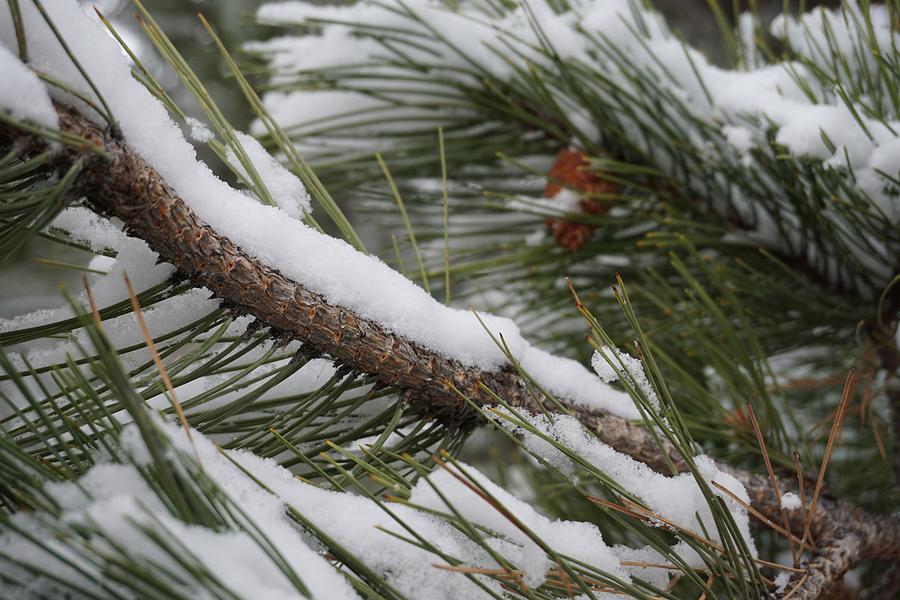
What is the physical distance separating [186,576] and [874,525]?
53 cm

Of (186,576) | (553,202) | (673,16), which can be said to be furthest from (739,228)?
(673,16)

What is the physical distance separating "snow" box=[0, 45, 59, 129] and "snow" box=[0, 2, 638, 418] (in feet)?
0.09

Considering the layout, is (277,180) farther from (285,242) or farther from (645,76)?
(645,76)

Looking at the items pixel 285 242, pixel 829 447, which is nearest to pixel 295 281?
pixel 285 242

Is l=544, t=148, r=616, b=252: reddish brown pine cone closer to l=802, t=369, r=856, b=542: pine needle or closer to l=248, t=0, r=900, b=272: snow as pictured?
l=248, t=0, r=900, b=272: snow

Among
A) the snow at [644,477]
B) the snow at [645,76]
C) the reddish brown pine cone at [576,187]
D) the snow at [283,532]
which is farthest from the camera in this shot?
the reddish brown pine cone at [576,187]

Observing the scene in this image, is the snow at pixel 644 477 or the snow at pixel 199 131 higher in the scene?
the snow at pixel 199 131

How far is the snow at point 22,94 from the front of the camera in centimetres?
33

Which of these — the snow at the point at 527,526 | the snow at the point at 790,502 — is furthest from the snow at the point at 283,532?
the snow at the point at 790,502

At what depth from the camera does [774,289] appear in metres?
0.72

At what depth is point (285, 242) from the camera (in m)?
0.44

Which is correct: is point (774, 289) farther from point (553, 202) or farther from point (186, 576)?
point (186, 576)

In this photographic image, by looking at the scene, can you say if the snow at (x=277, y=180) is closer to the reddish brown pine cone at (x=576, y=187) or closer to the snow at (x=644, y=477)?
the snow at (x=644, y=477)

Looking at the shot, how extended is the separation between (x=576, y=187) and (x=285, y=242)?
420mm
